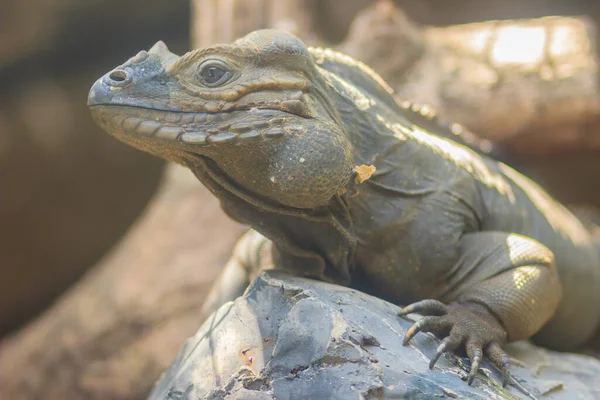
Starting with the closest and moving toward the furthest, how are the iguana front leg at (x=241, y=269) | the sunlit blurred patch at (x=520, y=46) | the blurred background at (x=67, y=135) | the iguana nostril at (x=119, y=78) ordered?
the iguana nostril at (x=119, y=78), the iguana front leg at (x=241, y=269), the sunlit blurred patch at (x=520, y=46), the blurred background at (x=67, y=135)

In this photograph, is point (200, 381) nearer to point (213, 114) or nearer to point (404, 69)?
point (213, 114)

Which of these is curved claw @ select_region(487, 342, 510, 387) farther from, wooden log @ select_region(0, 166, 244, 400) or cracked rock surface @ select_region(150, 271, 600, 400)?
wooden log @ select_region(0, 166, 244, 400)

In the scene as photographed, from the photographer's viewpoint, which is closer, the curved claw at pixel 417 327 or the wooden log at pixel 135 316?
the curved claw at pixel 417 327

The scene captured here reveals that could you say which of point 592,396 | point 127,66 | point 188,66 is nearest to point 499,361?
point 592,396

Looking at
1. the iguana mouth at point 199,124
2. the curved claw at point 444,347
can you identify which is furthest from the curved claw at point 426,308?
the iguana mouth at point 199,124

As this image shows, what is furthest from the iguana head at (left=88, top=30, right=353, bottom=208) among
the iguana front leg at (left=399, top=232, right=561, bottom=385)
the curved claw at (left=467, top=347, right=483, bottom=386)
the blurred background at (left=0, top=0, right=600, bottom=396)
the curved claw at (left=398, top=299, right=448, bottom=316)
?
the blurred background at (left=0, top=0, right=600, bottom=396)

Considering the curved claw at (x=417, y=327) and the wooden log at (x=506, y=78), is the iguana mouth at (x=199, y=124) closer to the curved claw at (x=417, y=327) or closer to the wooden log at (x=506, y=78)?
the curved claw at (x=417, y=327)
